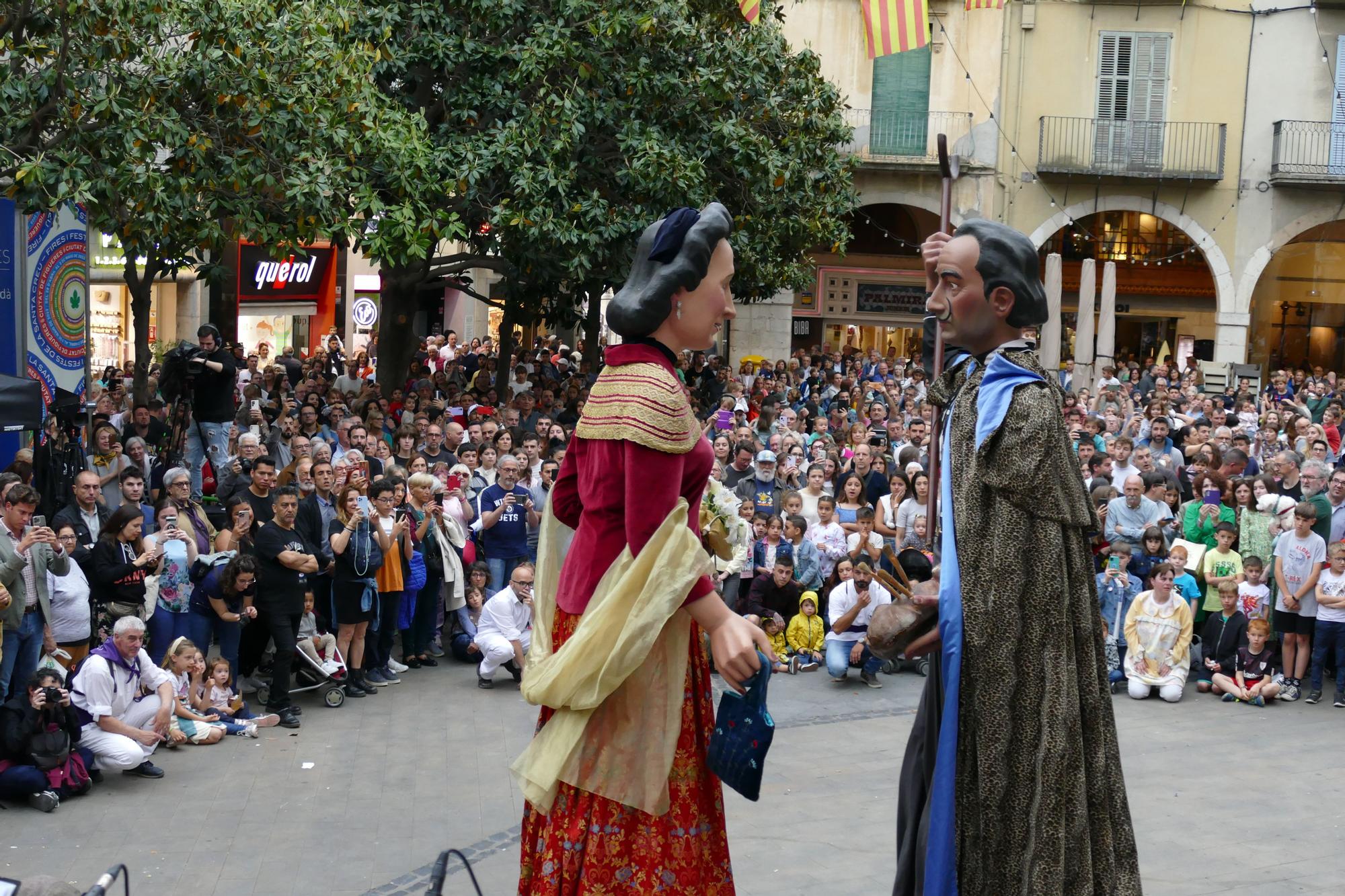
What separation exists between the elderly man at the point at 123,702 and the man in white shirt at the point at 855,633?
462 centimetres

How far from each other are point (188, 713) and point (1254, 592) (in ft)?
25.2

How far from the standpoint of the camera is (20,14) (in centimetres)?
1022

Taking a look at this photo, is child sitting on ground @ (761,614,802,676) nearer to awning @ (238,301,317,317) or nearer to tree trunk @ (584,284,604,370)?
tree trunk @ (584,284,604,370)

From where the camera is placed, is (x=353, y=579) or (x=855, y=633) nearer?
(x=353, y=579)

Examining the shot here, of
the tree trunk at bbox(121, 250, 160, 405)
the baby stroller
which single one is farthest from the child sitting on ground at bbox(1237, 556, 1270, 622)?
the tree trunk at bbox(121, 250, 160, 405)

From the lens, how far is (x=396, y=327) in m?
18.2

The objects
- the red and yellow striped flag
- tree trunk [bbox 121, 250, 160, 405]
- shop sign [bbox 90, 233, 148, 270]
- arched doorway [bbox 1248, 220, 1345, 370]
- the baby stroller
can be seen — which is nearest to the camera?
the baby stroller

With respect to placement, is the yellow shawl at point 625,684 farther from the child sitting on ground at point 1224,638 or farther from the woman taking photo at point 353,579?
the child sitting on ground at point 1224,638

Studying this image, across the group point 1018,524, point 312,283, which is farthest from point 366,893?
point 312,283

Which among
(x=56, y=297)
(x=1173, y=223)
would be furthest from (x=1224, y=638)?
(x=1173, y=223)

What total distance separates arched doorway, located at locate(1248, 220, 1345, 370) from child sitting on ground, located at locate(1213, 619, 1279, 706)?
75.9 feet

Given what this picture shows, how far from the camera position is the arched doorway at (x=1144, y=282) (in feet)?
100

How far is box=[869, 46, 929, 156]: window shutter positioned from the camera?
27.8 m

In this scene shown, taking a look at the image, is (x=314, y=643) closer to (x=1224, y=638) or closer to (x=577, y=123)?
(x=1224, y=638)
